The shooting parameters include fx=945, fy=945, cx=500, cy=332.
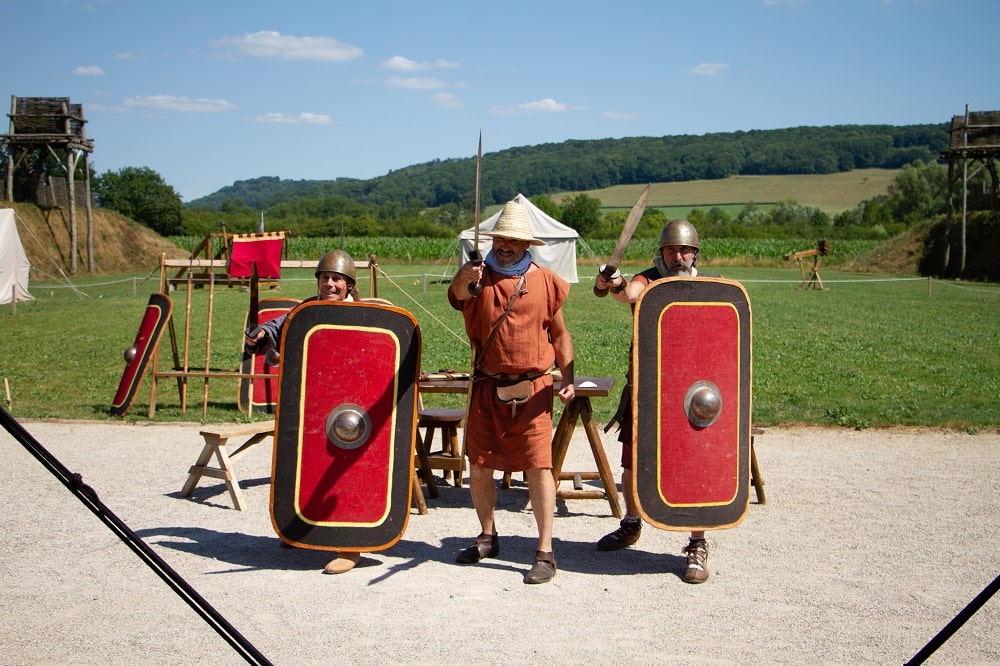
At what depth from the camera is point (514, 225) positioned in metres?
4.95

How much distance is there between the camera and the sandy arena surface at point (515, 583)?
398cm

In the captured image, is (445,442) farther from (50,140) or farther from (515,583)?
(50,140)

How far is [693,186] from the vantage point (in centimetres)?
10019

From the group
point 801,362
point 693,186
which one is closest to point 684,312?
point 801,362

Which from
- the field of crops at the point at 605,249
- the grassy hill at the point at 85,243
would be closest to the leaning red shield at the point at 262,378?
the grassy hill at the point at 85,243

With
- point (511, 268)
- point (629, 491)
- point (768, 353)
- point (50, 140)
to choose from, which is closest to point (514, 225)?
point (511, 268)

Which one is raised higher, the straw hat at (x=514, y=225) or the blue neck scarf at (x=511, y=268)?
the straw hat at (x=514, y=225)

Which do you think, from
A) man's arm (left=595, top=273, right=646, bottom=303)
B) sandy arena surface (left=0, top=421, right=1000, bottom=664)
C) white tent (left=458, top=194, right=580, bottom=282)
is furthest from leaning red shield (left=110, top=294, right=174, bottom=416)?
white tent (left=458, top=194, right=580, bottom=282)

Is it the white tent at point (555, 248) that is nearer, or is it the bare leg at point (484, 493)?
the bare leg at point (484, 493)

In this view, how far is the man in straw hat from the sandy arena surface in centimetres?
58

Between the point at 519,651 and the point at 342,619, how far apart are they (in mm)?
884

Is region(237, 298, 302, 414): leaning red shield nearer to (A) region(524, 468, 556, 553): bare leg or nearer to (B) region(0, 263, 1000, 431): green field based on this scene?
(B) region(0, 263, 1000, 431): green field

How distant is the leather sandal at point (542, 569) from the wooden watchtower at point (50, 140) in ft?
129

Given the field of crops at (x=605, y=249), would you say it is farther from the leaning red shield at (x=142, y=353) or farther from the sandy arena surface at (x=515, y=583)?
the sandy arena surface at (x=515, y=583)
